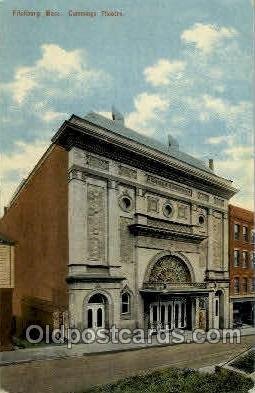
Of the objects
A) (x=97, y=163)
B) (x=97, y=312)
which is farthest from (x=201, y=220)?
(x=97, y=312)

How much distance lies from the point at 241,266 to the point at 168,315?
1623mm

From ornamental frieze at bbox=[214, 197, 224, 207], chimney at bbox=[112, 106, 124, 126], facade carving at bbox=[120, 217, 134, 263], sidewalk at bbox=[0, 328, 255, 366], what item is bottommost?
sidewalk at bbox=[0, 328, 255, 366]

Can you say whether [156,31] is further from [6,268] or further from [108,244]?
[6,268]

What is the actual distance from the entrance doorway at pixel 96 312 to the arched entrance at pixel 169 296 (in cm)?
90

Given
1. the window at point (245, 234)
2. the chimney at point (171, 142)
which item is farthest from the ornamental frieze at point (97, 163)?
the window at point (245, 234)

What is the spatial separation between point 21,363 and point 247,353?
12.4ft

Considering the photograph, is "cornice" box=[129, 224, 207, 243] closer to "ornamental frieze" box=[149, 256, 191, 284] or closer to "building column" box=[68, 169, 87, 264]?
"ornamental frieze" box=[149, 256, 191, 284]

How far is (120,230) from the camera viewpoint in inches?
272

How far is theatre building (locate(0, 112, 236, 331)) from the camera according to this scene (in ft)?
21.3

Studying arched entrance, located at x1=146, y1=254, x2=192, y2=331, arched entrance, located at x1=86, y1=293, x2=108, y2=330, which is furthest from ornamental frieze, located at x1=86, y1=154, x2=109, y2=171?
arched entrance, located at x1=86, y1=293, x2=108, y2=330

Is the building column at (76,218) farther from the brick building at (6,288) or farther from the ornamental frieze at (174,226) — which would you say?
the ornamental frieze at (174,226)

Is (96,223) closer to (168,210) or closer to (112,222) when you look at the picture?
(112,222)

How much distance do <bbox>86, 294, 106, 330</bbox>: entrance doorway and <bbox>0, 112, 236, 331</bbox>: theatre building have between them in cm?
2

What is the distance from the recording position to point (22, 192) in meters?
6.55
